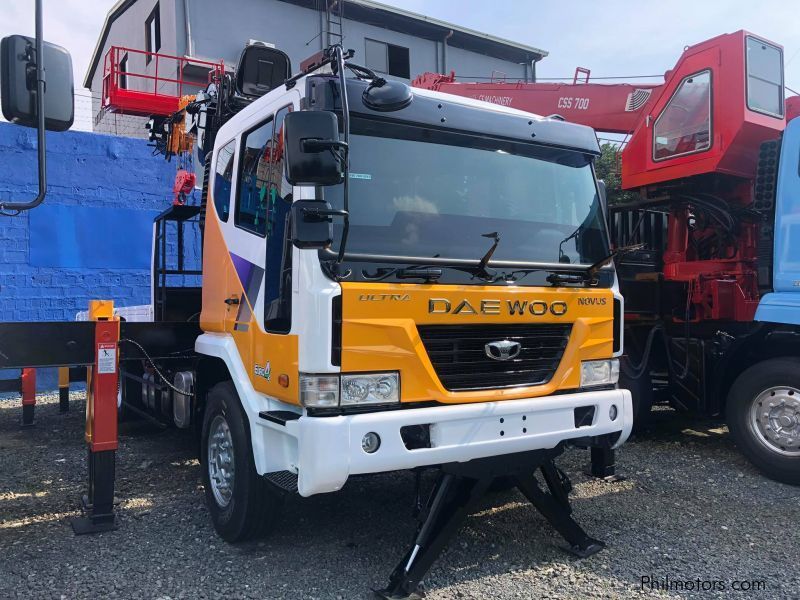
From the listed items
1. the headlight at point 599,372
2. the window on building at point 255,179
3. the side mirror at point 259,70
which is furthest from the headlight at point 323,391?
the side mirror at point 259,70

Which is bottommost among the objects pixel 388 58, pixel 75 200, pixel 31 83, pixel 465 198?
pixel 465 198

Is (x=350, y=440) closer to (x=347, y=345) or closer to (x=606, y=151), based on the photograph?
(x=347, y=345)

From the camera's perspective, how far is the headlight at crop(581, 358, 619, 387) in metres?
3.90

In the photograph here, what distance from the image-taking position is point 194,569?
3.64 metres

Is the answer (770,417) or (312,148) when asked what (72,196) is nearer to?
(312,148)

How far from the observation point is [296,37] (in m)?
17.8

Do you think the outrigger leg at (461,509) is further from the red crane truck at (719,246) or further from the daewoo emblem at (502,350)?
the red crane truck at (719,246)

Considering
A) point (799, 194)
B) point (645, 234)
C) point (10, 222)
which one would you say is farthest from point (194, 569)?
point (10, 222)

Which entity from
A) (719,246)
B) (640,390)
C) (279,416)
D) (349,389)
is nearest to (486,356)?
(349,389)

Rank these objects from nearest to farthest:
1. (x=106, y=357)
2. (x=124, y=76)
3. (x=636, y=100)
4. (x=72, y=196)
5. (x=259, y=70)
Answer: (x=106, y=357), (x=259, y=70), (x=636, y=100), (x=72, y=196), (x=124, y=76)

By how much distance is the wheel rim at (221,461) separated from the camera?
3.97 m

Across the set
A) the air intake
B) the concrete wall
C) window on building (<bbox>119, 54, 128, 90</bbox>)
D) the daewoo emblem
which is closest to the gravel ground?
the daewoo emblem

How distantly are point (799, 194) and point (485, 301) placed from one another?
3348 millimetres

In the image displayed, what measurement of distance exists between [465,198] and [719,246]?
13.3 ft
